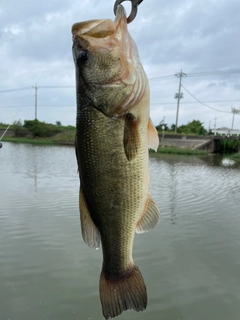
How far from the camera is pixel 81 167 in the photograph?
1877 millimetres

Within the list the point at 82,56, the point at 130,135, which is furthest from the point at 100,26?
the point at 130,135

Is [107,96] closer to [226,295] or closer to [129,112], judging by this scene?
[129,112]

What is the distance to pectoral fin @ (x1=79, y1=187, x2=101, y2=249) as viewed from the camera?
1945mm

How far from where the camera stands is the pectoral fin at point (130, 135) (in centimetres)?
180

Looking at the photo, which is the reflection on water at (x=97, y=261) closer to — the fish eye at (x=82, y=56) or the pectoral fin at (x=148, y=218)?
the pectoral fin at (x=148, y=218)

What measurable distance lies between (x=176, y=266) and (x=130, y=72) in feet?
16.4

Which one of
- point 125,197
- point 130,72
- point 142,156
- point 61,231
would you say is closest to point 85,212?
point 125,197

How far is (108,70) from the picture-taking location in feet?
5.85

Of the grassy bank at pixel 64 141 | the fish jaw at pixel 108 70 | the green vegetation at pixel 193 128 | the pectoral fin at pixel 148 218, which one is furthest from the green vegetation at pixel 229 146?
the fish jaw at pixel 108 70

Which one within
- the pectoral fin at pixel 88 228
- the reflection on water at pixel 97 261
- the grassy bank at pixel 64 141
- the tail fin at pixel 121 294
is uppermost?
the pectoral fin at pixel 88 228

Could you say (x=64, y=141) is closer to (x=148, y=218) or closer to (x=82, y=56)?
(x=148, y=218)

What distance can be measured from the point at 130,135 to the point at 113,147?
120 mm

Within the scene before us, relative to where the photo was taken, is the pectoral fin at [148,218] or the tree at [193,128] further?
the tree at [193,128]

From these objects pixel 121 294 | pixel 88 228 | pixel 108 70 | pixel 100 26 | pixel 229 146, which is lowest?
pixel 229 146
